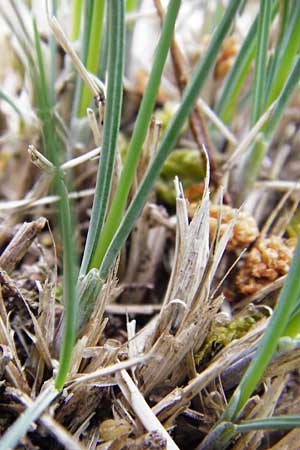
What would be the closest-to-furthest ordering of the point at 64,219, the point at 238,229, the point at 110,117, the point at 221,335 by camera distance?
the point at 64,219, the point at 110,117, the point at 221,335, the point at 238,229

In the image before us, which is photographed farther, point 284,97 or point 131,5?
point 131,5

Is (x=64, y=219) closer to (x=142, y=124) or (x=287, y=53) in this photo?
(x=142, y=124)

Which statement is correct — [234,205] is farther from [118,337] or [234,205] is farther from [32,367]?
[32,367]

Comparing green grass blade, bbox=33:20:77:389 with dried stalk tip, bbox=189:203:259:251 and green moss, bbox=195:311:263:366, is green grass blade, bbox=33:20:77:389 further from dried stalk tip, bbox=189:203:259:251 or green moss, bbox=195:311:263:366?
dried stalk tip, bbox=189:203:259:251

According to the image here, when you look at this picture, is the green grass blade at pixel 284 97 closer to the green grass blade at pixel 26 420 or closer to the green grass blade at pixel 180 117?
the green grass blade at pixel 180 117

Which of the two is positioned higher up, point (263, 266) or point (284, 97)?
point (284, 97)

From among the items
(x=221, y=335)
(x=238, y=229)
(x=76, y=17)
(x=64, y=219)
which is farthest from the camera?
(x=76, y=17)

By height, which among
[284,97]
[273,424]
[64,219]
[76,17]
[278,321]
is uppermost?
[76,17]

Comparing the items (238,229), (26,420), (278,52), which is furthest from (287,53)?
(26,420)
